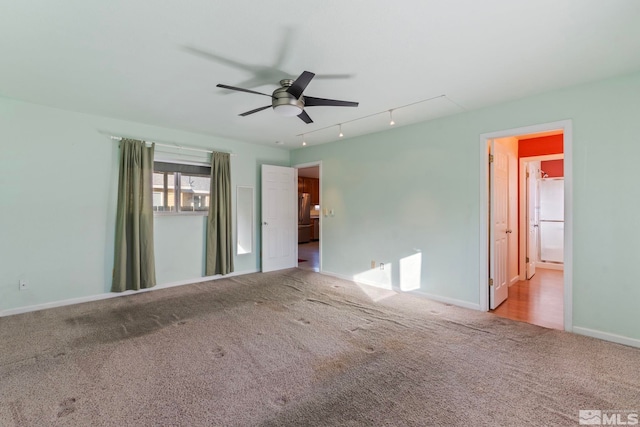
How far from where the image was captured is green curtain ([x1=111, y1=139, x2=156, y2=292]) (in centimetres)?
407

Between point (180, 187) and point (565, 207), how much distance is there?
526 cm

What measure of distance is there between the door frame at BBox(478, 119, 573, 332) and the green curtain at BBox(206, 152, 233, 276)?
403 centimetres

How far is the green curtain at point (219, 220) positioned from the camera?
501cm

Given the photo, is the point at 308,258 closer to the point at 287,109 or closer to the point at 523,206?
the point at 523,206

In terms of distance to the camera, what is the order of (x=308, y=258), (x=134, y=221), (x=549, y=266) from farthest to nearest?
(x=308, y=258)
(x=549, y=266)
(x=134, y=221)

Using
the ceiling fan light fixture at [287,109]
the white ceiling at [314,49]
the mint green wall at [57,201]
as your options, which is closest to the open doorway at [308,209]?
the mint green wall at [57,201]

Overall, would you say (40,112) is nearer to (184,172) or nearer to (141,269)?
(184,172)

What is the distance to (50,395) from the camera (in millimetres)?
1961

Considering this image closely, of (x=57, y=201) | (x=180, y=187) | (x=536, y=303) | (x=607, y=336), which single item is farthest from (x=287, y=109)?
(x=536, y=303)

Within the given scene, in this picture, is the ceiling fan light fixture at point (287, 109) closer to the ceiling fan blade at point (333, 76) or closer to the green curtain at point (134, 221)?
the ceiling fan blade at point (333, 76)

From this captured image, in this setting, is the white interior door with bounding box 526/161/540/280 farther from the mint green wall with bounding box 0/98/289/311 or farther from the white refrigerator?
the mint green wall with bounding box 0/98/289/311

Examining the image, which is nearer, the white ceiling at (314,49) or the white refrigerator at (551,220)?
the white ceiling at (314,49)

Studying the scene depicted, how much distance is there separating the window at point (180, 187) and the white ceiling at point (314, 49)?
4.23 ft

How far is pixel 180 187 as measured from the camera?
4.79 metres
